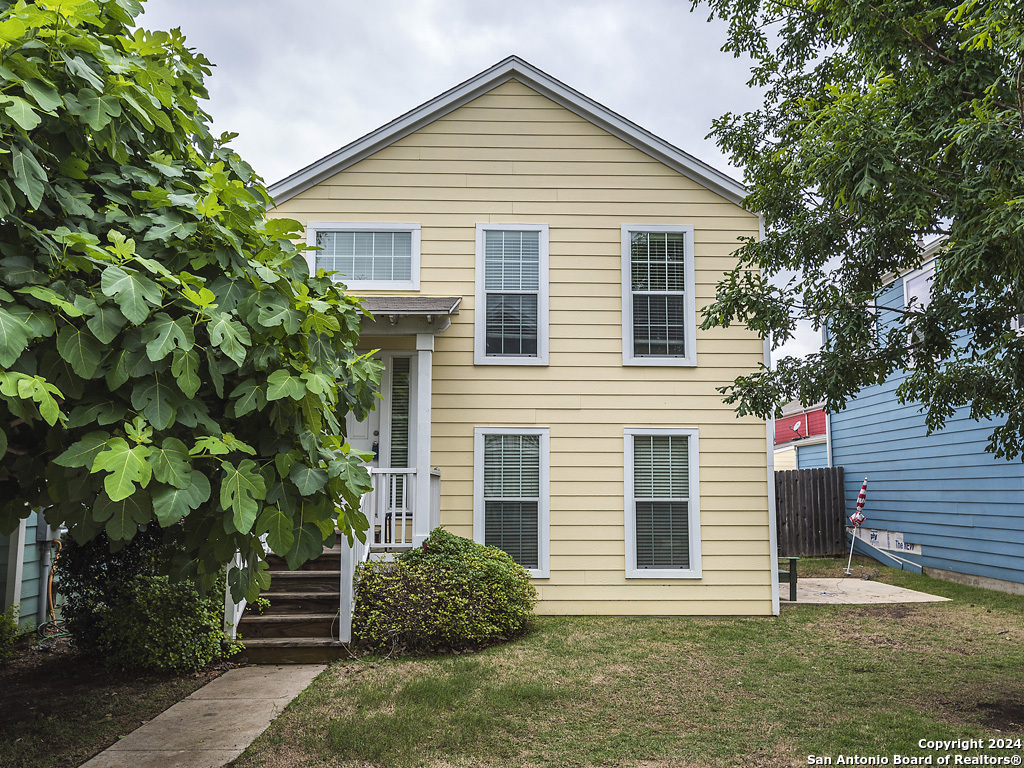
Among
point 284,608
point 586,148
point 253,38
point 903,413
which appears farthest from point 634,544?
point 253,38

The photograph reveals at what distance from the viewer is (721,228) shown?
962 cm

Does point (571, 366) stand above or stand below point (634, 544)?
above

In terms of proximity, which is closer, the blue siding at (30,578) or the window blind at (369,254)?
the blue siding at (30,578)

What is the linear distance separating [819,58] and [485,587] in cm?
826

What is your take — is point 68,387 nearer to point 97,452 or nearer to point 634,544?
point 97,452

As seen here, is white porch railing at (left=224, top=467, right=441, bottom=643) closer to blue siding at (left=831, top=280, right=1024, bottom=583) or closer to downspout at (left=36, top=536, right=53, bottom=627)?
downspout at (left=36, top=536, right=53, bottom=627)

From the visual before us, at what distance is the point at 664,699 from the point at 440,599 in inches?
94.5

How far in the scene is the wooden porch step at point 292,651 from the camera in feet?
21.6

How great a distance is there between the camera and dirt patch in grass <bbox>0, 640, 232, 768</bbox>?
4.39 meters

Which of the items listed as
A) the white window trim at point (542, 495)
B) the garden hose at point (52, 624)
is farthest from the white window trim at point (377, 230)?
the garden hose at point (52, 624)

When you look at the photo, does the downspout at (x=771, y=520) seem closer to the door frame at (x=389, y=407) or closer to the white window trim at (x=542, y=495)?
the white window trim at (x=542, y=495)

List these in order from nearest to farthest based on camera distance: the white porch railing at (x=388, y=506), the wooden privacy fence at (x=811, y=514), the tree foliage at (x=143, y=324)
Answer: the tree foliage at (x=143, y=324) < the white porch railing at (x=388, y=506) < the wooden privacy fence at (x=811, y=514)

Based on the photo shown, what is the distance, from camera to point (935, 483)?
1202cm

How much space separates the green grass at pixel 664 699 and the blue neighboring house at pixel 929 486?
3.11 metres
